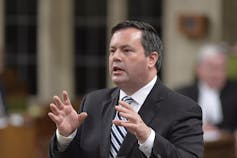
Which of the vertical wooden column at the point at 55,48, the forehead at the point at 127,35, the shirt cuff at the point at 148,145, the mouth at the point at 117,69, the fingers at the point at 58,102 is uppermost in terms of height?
the forehead at the point at 127,35

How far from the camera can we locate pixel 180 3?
29.3 feet

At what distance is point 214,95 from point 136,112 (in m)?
3.39

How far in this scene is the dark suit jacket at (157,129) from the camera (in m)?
2.78

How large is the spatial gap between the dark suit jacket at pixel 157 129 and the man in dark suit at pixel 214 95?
3.02 metres

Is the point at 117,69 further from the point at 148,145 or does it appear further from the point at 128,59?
the point at 148,145

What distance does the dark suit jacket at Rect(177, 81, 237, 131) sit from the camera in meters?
5.92

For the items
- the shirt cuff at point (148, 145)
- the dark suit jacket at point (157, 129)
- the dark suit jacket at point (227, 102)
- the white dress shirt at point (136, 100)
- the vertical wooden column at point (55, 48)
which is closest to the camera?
the shirt cuff at point (148, 145)

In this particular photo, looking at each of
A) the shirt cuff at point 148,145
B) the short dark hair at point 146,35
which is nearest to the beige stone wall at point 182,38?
the short dark hair at point 146,35

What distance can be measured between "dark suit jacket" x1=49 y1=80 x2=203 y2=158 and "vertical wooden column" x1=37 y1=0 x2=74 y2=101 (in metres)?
6.57

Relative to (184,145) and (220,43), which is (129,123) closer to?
(184,145)

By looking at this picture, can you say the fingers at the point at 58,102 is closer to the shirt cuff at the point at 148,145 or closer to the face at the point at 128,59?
the face at the point at 128,59

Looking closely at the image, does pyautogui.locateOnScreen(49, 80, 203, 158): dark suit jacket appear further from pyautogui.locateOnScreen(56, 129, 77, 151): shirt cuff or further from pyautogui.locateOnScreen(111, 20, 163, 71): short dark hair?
pyautogui.locateOnScreen(111, 20, 163, 71): short dark hair

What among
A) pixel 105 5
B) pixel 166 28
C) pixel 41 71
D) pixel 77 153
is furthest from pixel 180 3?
pixel 77 153

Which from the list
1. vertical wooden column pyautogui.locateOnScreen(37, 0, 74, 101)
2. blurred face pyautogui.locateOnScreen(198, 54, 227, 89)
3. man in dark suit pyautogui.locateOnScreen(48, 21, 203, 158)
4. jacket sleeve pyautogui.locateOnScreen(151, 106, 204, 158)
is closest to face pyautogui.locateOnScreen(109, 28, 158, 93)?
man in dark suit pyautogui.locateOnScreen(48, 21, 203, 158)
